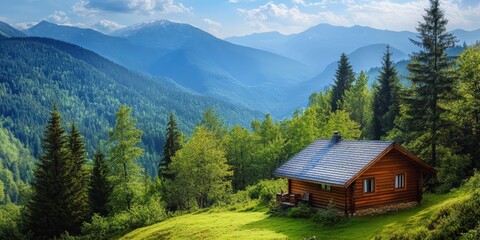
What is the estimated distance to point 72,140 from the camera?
6562 cm

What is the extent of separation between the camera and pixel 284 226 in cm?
3584

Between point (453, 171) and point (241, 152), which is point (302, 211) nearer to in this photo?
point (453, 171)

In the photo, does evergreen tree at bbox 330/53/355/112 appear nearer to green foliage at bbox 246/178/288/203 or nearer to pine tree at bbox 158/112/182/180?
pine tree at bbox 158/112/182/180

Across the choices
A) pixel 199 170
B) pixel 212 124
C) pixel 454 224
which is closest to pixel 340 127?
pixel 199 170

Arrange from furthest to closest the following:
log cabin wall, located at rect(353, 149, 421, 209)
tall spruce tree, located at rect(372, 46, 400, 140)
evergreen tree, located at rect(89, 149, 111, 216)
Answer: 1. tall spruce tree, located at rect(372, 46, 400, 140)
2. evergreen tree, located at rect(89, 149, 111, 216)
3. log cabin wall, located at rect(353, 149, 421, 209)

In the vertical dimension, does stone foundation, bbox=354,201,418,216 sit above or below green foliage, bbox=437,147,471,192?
below

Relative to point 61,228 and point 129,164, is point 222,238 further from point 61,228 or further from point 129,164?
point 61,228

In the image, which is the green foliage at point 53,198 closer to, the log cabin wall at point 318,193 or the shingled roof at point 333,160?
the shingled roof at point 333,160

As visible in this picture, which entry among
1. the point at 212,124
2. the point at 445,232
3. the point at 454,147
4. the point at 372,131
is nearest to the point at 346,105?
the point at 372,131

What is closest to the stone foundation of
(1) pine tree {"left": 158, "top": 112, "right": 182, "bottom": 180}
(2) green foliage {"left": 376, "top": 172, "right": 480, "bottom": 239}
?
(2) green foliage {"left": 376, "top": 172, "right": 480, "bottom": 239}

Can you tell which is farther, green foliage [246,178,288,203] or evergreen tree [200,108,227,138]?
evergreen tree [200,108,227,138]

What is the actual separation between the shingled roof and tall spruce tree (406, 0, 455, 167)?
9130 millimetres

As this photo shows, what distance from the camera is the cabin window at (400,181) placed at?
134 ft

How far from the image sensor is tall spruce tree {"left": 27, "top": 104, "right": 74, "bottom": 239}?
5744cm
